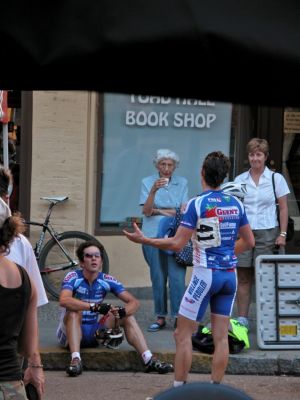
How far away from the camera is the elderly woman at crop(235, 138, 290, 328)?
858 cm

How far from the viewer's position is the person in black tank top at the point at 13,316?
12.4 feet

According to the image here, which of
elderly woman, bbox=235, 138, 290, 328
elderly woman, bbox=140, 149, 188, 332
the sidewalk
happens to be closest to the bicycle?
elderly woman, bbox=140, 149, 188, 332

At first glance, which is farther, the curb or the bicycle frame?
the bicycle frame

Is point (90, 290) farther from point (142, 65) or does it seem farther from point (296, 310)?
point (142, 65)

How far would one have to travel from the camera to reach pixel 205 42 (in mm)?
1831

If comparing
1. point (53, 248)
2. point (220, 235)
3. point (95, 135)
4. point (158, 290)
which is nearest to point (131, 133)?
point (95, 135)

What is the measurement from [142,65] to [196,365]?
19.3ft

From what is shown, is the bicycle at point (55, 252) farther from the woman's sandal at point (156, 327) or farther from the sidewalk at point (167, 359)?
the sidewalk at point (167, 359)

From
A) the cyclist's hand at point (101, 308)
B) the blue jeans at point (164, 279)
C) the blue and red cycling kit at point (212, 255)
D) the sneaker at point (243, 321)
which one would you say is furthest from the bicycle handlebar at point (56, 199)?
the blue and red cycling kit at point (212, 255)

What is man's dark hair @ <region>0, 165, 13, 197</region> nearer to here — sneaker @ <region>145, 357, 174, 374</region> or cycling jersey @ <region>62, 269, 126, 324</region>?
cycling jersey @ <region>62, 269, 126, 324</region>

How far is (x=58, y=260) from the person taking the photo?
32.7 ft

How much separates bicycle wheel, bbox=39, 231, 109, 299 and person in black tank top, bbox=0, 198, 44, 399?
5.63m

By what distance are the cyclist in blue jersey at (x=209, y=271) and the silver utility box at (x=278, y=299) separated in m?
1.67

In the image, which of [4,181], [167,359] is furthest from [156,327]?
[4,181]
